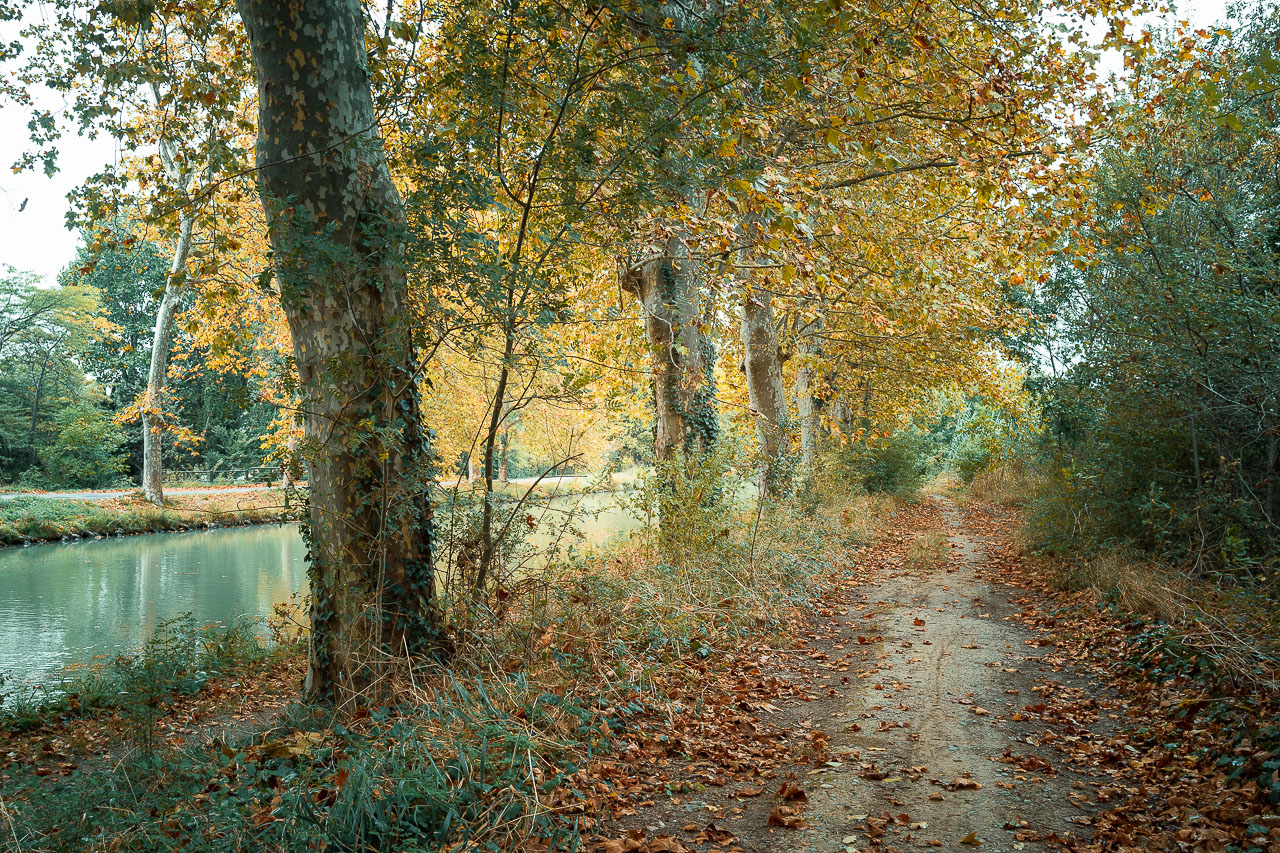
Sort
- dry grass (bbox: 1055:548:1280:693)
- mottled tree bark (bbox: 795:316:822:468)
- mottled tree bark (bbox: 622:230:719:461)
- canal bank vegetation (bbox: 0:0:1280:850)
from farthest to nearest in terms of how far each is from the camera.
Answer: mottled tree bark (bbox: 795:316:822:468), mottled tree bark (bbox: 622:230:719:461), dry grass (bbox: 1055:548:1280:693), canal bank vegetation (bbox: 0:0:1280:850)

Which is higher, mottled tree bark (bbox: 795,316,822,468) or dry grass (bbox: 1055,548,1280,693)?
mottled tree bark (bbox: 795,316,822,468)

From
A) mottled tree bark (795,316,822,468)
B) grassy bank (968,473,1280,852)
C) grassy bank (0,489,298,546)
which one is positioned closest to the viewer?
grassy bank (968,473,1280,852)

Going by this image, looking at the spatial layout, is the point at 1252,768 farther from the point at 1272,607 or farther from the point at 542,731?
the point at 542,731

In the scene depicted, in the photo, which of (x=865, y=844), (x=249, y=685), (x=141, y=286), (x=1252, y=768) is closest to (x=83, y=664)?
(x=249, y=685)

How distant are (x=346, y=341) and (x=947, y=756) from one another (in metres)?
4.76

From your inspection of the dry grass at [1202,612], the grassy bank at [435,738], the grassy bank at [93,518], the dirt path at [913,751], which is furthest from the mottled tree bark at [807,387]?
the grassy bank at [93,518]

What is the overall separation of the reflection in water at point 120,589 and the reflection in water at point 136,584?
0.01 meters

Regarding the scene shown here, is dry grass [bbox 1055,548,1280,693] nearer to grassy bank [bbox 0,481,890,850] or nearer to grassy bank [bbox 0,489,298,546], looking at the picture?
grassy bank [bbox 0,481,890,850]

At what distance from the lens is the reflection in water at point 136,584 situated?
29.1 ft

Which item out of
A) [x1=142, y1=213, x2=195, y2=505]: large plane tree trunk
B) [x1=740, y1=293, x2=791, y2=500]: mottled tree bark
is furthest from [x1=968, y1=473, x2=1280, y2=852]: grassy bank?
[x1=142, y1=213, x2=195, y2=505]: large plane tree trunk

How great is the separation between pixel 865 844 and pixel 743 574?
4904 mm

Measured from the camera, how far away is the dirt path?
12.3ft

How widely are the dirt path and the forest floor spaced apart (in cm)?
1

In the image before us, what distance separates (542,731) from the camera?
14.5 ft
